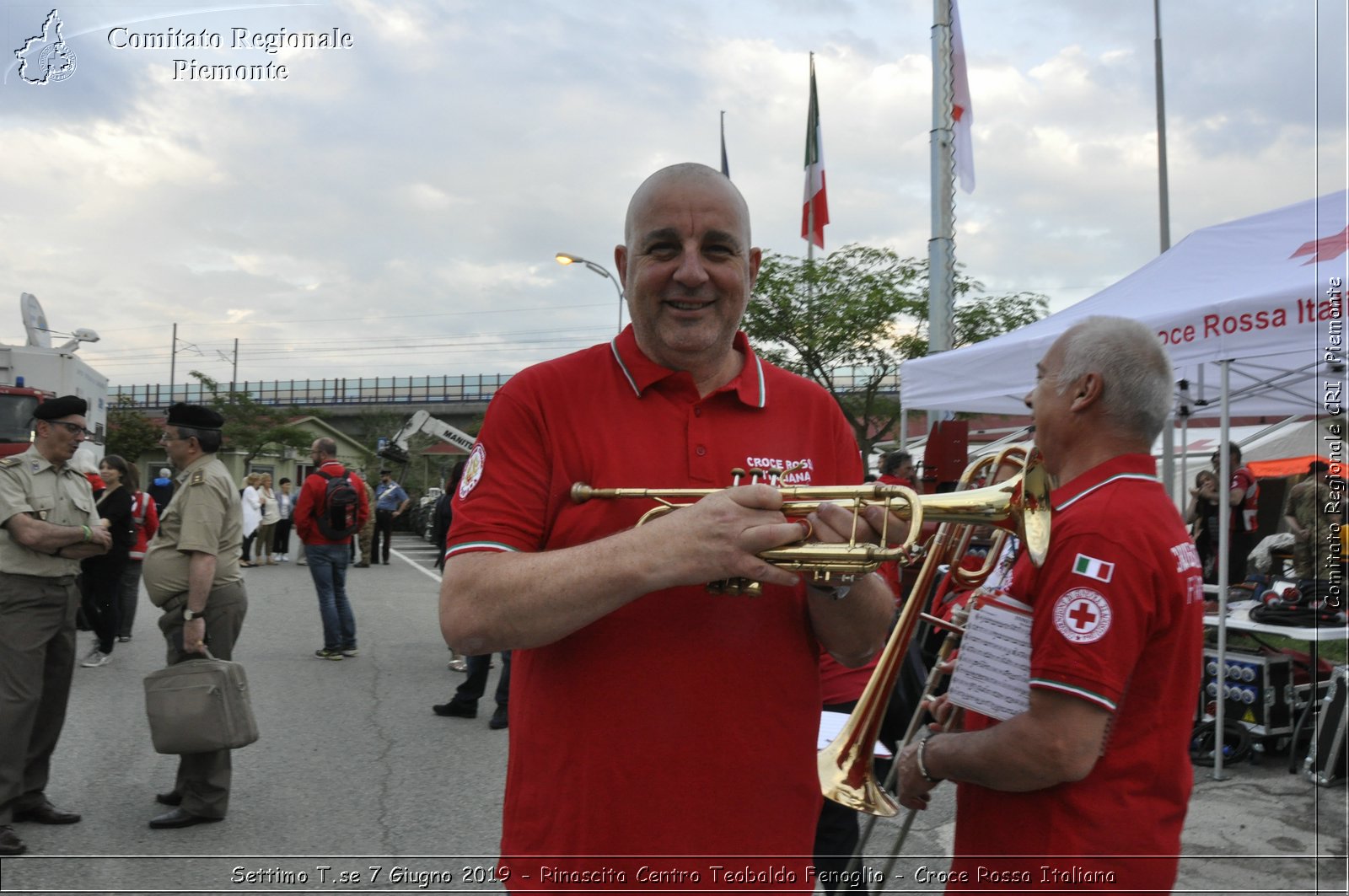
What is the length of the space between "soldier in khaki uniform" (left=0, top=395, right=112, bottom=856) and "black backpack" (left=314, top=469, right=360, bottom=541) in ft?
14.4

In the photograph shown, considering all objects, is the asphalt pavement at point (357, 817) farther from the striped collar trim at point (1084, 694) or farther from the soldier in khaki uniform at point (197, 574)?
the striped collar trim at point (1084, 694)

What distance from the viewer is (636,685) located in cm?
170

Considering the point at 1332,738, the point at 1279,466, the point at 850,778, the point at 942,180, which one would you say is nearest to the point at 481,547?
the point at 850,778

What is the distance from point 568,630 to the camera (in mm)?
1574

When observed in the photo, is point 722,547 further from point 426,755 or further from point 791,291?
point 791,291

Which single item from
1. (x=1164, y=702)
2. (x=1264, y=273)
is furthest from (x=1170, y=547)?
(x=1264, y=273)

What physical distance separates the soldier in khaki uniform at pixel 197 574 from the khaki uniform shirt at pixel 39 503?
394 mm

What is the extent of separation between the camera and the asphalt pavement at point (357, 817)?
4516mm

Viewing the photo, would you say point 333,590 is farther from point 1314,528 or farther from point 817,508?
point 817,508

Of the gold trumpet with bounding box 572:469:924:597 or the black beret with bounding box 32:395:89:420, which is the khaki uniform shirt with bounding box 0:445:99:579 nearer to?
the black beret with bounding box 32:395:89:420

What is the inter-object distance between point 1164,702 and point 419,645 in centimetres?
977

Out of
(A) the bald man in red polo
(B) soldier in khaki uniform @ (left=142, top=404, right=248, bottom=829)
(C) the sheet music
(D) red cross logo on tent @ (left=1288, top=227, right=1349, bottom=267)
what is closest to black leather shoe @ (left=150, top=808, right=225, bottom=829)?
(B) soldier in khaki uniform @ (left=142, top=404, right=248, bottom=829)

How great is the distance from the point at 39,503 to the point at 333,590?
16.6 feet

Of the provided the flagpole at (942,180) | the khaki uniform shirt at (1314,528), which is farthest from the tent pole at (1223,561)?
the flagpole at (942,180)
